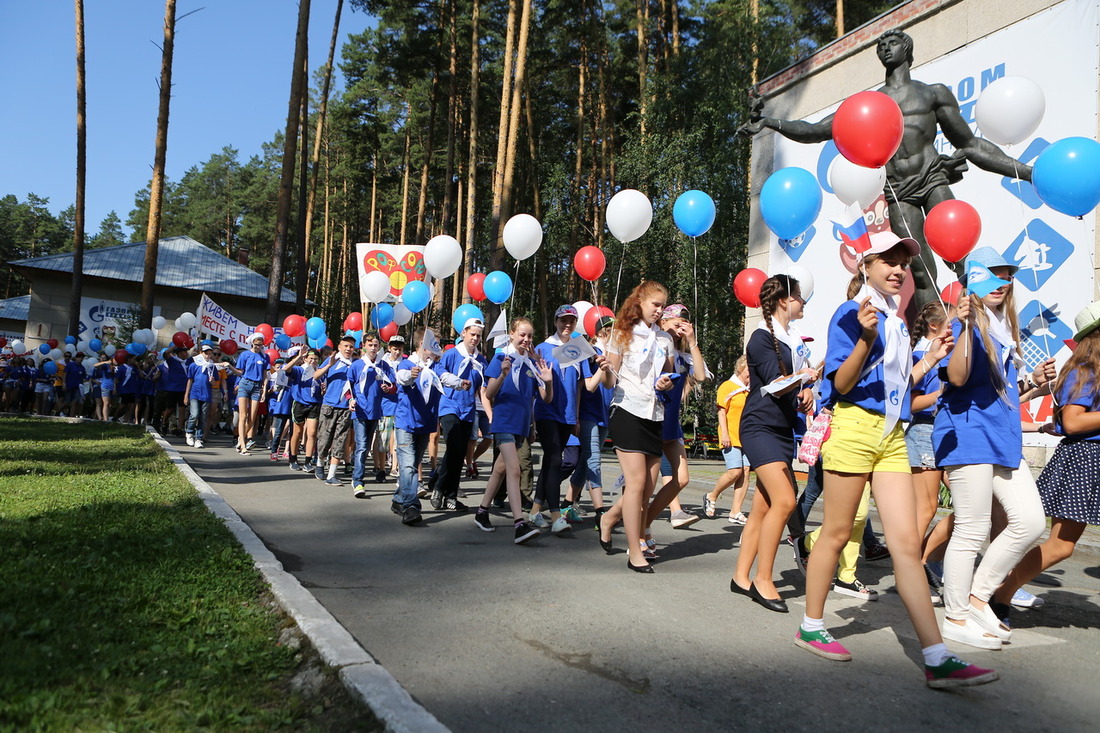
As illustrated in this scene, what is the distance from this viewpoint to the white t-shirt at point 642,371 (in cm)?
605

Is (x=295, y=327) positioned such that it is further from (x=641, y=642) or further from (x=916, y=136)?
A: (x=641, y=642)

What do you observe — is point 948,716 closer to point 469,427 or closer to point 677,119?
point 469,427

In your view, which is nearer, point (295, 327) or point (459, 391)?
point (459, 391)

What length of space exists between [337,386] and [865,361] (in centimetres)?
885

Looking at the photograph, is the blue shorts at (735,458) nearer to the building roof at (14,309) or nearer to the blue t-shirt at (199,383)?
the blue t-shirt at (199,383)

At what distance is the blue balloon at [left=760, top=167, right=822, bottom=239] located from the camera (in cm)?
824

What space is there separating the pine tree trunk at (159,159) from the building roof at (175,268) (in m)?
17.2

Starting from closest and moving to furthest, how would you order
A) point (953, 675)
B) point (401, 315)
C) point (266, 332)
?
point (953, 675), point (401, 315), point (266, 332)

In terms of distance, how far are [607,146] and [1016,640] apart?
30794mm

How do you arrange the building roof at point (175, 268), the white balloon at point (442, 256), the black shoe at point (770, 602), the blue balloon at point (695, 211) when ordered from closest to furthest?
the black shoe at point (770, 602)
the blue balloon at point (695, 211)
the white balloon at point (442, 256)
the building roof at point (175, 268)

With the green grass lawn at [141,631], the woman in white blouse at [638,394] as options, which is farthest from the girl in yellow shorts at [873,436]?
the green grass lawn at [141,631]

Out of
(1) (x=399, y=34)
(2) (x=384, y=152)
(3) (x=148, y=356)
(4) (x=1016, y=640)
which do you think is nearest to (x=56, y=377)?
(3) (x=148, y=356)

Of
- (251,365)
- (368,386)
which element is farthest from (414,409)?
(251,365)

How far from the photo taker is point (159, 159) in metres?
22.9
